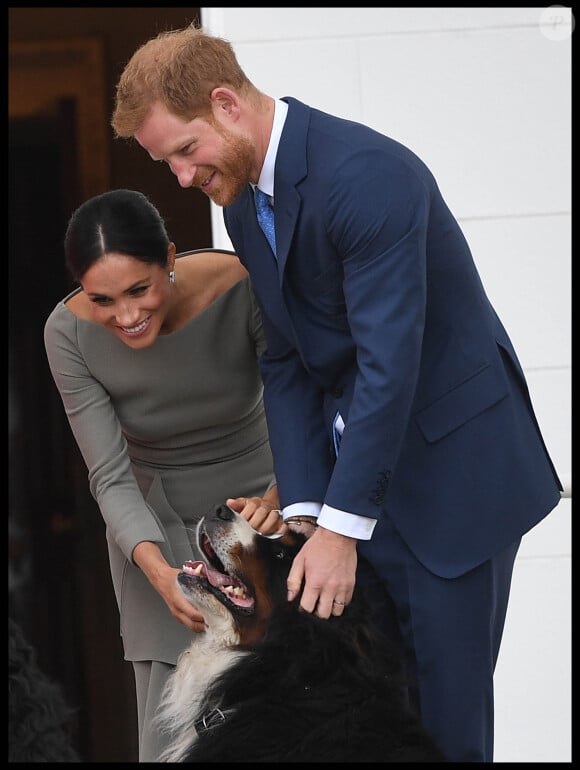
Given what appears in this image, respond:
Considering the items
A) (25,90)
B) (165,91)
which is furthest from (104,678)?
(165,91)

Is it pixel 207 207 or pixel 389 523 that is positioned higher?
pixel 207 207

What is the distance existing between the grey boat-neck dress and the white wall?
1132mm

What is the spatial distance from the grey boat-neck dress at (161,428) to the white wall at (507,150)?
113 cm

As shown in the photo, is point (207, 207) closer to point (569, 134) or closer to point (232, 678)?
point (569, 134)

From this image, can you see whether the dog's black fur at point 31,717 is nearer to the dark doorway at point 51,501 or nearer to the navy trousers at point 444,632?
the navy trousers at point 444,632

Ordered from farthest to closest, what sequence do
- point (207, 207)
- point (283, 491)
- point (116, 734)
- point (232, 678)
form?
point (116, 734)
point (207, 207)
point (283, 491)
point (232, 678)

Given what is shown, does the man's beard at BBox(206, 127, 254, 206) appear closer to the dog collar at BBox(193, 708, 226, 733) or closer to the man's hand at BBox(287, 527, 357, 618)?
the man's hand at BBox(287, 527, 357, 618)

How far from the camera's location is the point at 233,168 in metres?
1.62

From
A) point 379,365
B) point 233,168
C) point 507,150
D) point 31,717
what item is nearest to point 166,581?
point 31,717

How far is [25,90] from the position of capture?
355cm

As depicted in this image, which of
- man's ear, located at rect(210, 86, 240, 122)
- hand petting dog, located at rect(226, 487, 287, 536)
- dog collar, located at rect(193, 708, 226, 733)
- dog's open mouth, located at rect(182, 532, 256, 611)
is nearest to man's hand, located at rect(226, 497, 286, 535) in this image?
hand petting dog, located at rect(226, 487, 287, 536)

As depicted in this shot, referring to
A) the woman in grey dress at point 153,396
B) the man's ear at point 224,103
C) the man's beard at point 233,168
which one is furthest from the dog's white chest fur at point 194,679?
the man's ear at point 224,103

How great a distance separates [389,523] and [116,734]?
8.09ft

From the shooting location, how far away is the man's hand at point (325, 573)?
63.0 inches
